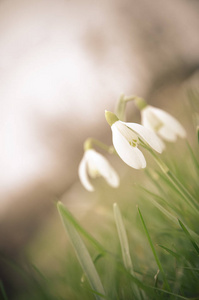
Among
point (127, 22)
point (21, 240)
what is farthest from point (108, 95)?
point (21, 240)

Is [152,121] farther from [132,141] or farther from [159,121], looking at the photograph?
[132,141]

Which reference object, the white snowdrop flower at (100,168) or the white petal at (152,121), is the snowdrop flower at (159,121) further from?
the white snowdrop flower at (100,168)

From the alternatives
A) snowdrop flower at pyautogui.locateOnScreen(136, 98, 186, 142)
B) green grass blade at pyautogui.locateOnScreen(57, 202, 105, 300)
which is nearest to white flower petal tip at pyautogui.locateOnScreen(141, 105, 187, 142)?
snowdrop flower at pyautogui.locateOnScreen(136, 98, 186, 142)

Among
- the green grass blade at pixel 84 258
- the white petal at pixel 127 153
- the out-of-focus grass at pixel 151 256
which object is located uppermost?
the white petal at pixel 127 153

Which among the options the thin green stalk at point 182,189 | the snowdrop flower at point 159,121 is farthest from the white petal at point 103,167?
the thin green stalk at point 182,189

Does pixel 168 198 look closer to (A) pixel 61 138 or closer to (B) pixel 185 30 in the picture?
(B) pixel 185 30

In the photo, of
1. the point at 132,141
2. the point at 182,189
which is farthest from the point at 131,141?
the point at 182,189

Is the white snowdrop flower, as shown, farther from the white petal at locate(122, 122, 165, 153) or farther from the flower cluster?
the white petal at locate(122, 122, 165, 153)
